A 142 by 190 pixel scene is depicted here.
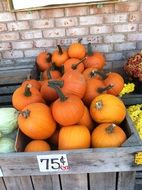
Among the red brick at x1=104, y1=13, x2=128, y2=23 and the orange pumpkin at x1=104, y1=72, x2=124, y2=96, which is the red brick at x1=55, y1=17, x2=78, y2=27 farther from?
the orange pumpkin at x1=104, y1=72, x2=124, y2=96

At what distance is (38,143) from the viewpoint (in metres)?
1.40

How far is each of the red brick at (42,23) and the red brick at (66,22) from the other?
6cm

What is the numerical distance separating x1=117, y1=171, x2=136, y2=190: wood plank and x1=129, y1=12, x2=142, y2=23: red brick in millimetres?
1516

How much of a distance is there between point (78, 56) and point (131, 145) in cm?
100

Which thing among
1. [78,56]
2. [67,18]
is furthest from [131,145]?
[67,18]

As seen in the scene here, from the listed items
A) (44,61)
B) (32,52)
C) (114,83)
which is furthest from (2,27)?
(114,83)

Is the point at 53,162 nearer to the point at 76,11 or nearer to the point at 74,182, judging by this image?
the point at 74,182

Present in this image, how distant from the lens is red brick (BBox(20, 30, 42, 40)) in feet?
8.09

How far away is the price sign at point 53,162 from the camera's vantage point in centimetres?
131

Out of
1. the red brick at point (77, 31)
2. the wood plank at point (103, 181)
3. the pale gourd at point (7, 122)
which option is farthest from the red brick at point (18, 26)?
the wood plank at point (103, 181)

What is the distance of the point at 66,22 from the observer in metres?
2.41

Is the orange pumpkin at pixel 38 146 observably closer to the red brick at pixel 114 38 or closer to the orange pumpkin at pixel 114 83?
the orange pumpkin at pixel 114 83

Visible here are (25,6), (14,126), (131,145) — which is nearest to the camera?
(131,145)

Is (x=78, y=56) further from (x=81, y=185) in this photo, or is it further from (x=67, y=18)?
(x=81, y=185)
